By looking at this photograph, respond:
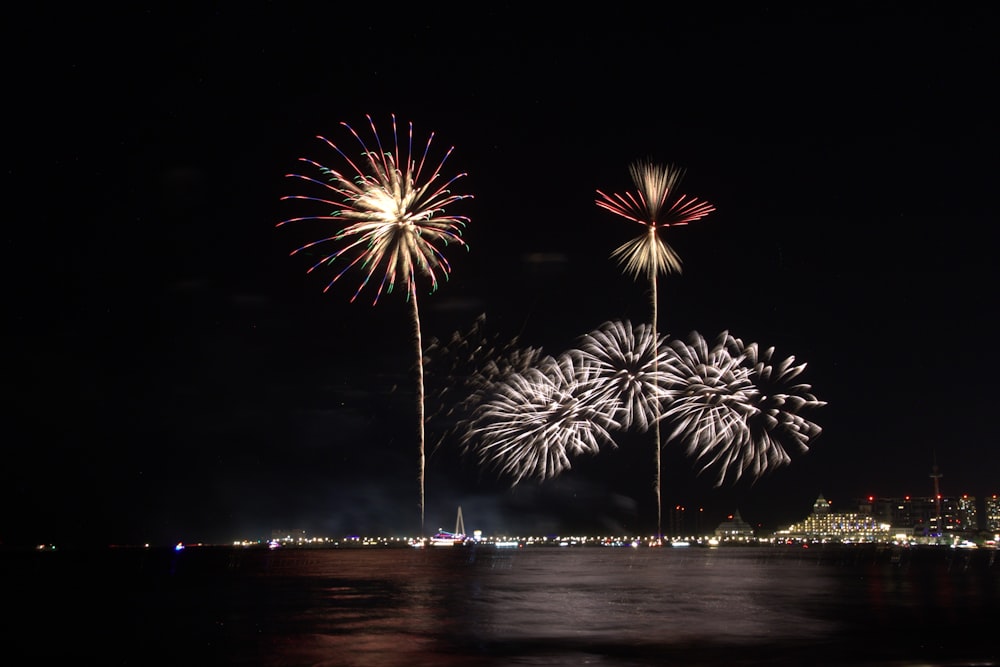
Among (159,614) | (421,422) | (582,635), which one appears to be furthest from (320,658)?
(421,422)

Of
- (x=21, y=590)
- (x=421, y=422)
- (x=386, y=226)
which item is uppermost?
(x=386, y=226)

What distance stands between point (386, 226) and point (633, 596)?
25561mm

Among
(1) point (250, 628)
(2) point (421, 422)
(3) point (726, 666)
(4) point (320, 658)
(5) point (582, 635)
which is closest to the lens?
(3) point (726, 666)

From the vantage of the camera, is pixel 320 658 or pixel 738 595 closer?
pixel 320 658

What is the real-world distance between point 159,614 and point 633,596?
18.4 metres

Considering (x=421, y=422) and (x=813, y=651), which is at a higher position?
(x=421, y=422)

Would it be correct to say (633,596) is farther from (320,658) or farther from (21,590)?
(21,590)

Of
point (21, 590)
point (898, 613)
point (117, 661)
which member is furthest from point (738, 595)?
point (21, 590)

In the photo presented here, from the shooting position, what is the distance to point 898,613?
32.4 m

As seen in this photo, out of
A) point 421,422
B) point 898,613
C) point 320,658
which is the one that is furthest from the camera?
point 421,422

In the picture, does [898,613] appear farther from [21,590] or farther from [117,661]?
[21,590]

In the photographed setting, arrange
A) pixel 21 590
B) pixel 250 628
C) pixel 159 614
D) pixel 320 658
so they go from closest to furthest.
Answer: pixel 320 658
pixel 250 628
pixel 159 614
pixel 21 590

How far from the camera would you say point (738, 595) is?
40.2 m

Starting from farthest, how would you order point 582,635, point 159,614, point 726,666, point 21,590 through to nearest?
point 21,590, point 159,614, point 582,635, point 726,666
